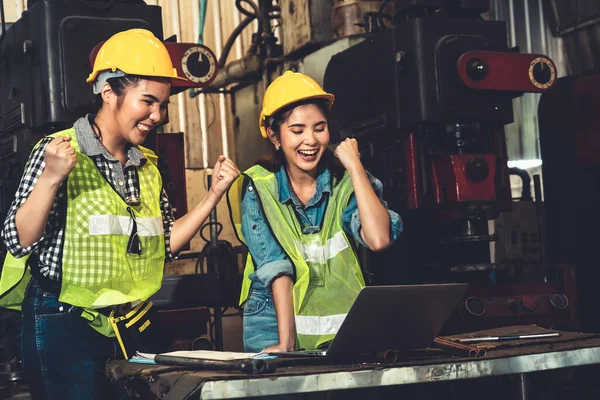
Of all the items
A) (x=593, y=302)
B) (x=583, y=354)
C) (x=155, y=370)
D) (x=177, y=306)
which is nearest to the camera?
(x=155, y=370)

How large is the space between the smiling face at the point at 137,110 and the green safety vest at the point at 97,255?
4.7 inches

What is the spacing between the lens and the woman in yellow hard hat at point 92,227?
2047 mm

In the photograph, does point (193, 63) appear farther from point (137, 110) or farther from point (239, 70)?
point (239, 70)

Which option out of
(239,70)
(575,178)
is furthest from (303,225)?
(239,70)

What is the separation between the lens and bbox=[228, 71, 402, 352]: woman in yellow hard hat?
2.35 metres

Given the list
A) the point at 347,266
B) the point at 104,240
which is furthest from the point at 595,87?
the point at 104,240

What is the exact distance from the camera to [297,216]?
245 cm

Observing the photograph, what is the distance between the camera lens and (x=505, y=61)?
10.2 feet

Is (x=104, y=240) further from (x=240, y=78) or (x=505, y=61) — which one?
(x=240, y=78)

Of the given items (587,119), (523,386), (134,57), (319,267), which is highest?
(134,57)

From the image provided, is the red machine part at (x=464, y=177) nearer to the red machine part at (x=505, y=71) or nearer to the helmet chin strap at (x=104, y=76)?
the red machine part at (x=505, y=71)

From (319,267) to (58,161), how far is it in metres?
0.77

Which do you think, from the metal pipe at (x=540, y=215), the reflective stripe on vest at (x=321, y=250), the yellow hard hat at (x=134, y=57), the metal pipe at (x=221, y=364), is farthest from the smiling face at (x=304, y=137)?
the metal pipe at (x=540, y=215)

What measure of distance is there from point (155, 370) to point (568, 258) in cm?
243
